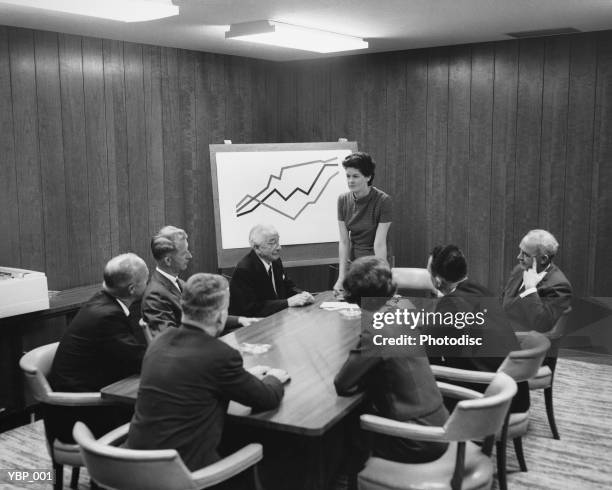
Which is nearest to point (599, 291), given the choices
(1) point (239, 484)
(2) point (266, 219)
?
(2) point (266, 219)

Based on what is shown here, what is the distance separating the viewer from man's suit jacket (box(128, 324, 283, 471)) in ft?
7.53

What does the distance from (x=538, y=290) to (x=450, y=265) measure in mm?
848

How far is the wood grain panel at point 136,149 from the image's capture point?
18.1 ft

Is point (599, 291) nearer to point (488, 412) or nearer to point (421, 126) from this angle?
point (421, 126)

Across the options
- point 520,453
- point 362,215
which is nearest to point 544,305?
point 520,453

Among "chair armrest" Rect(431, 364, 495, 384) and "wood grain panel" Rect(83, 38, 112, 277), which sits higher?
"wood grain panel" Rect(83, 38, 112, 277)

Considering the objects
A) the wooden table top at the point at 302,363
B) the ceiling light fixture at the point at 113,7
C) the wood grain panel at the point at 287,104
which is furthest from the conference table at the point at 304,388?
the wood grain panel at the point at 287,104

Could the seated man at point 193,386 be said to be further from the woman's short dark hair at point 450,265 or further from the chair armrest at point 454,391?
the woman's short dark hair at point 450,265

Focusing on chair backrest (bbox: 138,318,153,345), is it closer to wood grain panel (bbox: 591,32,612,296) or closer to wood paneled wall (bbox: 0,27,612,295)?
wood paneled wall (bbox: 0,27,612,295)

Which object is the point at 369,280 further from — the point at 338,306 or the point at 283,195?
the point at 283,195

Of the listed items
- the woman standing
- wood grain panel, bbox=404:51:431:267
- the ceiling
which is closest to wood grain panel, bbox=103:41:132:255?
the ceiling

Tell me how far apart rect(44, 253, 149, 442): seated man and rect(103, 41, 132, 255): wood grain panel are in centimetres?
255

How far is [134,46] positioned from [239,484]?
4.02 metres

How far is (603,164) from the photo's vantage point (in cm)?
545
